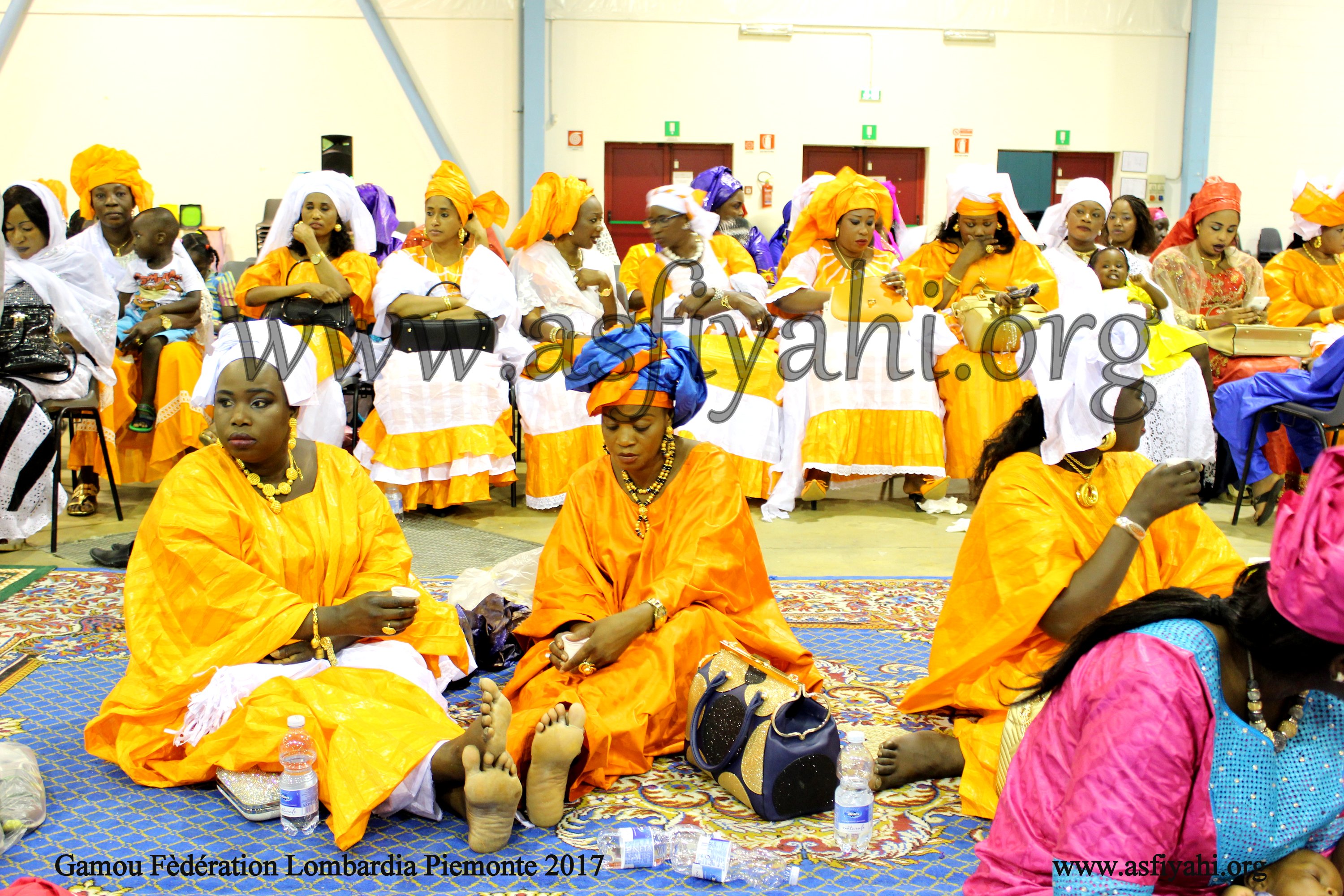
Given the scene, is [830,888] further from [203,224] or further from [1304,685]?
[203,224]

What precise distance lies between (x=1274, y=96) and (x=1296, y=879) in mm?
14442

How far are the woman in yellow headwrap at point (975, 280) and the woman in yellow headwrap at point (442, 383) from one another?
260cm

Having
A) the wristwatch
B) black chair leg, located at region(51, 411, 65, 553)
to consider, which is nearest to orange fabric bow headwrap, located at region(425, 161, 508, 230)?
black chair leg, located at region(51, 411, 65, 553)

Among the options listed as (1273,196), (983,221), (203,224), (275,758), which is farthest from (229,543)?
(1273,196)

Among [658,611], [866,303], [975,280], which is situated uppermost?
[975,280]

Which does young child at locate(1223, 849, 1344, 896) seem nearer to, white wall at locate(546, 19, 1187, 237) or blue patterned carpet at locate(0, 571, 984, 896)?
blue patterned carpet at locate(0, 571, 984, 896)

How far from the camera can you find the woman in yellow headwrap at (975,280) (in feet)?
23.1

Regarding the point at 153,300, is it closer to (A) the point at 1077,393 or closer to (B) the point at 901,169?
(A) the point at 1077,393

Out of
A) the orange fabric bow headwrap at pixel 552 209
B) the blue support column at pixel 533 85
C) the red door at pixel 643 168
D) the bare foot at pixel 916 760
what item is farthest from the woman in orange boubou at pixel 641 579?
the red door at pixel 643 168

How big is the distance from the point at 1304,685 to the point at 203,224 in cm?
1342

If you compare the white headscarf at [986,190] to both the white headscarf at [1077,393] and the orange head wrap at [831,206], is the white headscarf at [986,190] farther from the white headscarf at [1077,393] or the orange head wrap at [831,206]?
the white headscarf at [1077,393]

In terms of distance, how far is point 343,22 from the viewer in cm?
1340

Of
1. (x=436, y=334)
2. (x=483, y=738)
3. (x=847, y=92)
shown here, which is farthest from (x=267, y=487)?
(x=847, y=92)

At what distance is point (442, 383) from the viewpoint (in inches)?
267
